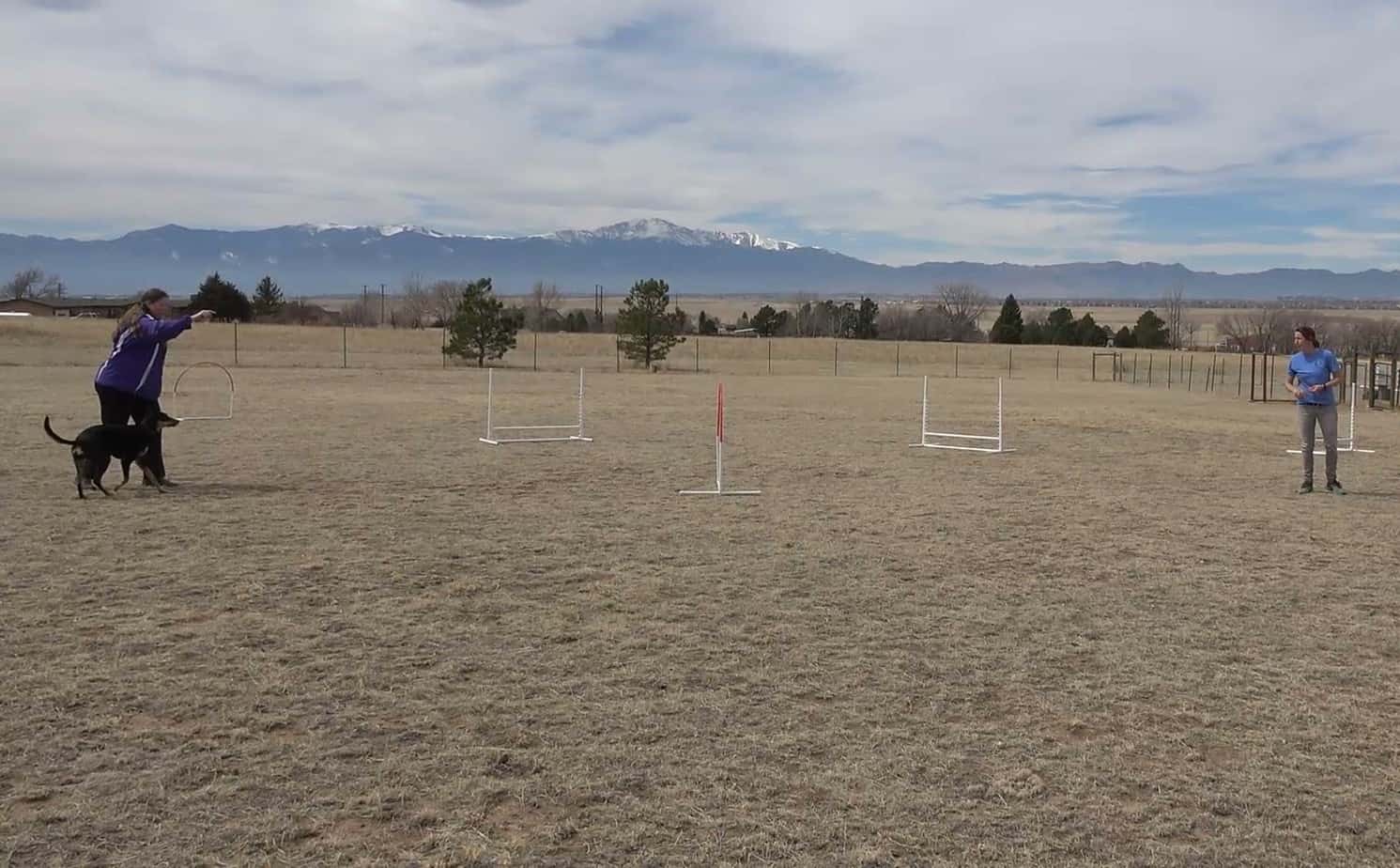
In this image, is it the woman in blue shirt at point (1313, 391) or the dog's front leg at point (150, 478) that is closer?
the dog's front leg at point (150, 478)

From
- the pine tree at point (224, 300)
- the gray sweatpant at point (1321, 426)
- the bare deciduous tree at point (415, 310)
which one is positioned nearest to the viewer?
the gray sweatpant at point (1321, 426)

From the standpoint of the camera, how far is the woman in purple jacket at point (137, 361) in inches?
419

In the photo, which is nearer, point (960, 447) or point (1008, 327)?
point (960, 447)

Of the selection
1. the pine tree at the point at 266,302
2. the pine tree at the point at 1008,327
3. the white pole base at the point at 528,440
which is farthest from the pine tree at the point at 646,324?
the pine tree at the point at 266,302

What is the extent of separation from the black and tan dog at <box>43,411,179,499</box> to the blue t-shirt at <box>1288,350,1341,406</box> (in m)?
11.8

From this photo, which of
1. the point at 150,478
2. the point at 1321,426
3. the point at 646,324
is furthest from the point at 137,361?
the point at 646,324

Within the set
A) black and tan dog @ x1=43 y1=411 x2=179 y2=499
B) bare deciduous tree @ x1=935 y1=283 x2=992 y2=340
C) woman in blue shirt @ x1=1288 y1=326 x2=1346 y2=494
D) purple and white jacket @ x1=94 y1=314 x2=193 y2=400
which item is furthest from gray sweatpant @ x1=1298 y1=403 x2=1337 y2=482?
bare deciduous tree @ x1=935 y1=283 x2=992 y2=340

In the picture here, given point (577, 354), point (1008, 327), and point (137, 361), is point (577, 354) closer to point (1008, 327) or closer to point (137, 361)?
point (1008, 327)

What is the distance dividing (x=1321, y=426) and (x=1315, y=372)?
65 centimetres

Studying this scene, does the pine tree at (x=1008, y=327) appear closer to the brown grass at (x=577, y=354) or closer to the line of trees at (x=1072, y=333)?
the line of trees at (x=1072, y=333)

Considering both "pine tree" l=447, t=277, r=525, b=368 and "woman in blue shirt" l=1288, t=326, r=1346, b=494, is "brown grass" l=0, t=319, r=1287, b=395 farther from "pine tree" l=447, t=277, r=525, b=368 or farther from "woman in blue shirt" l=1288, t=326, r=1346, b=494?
"woman in blue shirt" l=1288, t=326, r=1346, b=494

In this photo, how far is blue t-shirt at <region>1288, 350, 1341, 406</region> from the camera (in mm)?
12773

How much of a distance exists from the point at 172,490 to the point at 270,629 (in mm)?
5891

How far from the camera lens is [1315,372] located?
42.2ft
